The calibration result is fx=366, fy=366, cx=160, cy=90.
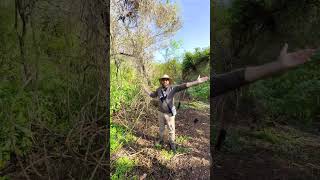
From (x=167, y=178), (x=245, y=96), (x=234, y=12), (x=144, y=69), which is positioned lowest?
(x=167, y=178)

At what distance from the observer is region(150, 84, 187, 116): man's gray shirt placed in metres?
3.20

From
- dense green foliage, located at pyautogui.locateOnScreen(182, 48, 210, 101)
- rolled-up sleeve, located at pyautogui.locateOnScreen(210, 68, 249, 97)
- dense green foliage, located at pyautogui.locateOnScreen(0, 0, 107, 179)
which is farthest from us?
dense green foliage, located at pyautogui.locateOnScreen(182, 48, 210, 101)

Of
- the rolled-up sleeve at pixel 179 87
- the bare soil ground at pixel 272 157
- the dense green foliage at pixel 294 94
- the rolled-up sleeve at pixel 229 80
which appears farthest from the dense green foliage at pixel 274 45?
the rolled-up sleeve at pixel 179 87

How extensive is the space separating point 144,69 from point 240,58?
1022 mm

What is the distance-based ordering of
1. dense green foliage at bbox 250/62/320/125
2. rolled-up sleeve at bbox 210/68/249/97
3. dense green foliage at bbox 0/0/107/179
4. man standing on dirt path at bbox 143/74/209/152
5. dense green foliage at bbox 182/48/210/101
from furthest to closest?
1. dense green foliage at bbox 182/48/210/101
2. man standing on dirt path at bbox 143/74/209/152
3. dense green foliage at bbox 0/0/107/179
4. dense green foliage at bbox 250/62/320/125
5. rolled-up sleeve at bbox 210/68/249/97

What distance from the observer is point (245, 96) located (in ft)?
7.98

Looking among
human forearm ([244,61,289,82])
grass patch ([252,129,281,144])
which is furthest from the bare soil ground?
human forearm ([244,61,289,82])

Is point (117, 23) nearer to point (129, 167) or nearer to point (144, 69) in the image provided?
point (144, 69)

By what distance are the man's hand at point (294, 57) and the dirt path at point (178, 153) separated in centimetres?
141

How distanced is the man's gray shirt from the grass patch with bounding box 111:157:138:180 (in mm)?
533

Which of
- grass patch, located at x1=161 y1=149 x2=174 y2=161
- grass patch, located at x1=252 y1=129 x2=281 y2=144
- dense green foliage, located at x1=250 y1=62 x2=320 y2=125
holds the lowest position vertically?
grass patch, located at x1=161 y1=149 x2=174 y2=161

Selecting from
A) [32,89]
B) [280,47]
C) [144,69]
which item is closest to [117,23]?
[144,69]

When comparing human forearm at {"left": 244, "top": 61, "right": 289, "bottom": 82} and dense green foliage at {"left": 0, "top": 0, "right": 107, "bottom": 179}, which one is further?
dense green foliage at {"left": 0, "top": 0, "right": 107, "bottom": 179}

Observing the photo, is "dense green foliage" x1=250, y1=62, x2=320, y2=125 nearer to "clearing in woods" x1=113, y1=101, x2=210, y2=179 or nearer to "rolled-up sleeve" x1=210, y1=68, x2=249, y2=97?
"rolled-up sleeve" x1=210, y1=68, x2=249, y2=97
